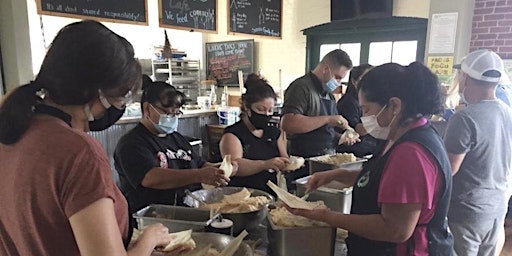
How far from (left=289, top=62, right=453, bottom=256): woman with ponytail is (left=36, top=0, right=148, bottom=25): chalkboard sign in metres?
3.05

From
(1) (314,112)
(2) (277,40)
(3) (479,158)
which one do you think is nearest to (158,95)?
(1) (314,112)

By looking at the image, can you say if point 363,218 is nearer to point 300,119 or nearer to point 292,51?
point 300,119

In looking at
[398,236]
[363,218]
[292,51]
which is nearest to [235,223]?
[363,218]

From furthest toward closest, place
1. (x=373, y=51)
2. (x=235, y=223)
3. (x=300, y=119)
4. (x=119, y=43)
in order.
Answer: (x=373, y=51)
(x=300, y=119)
(x=235, y=223)
(x=119, y=43)

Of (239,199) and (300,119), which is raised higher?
(300,119)

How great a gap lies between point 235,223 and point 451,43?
384cm

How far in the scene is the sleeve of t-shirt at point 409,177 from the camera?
3.83 ft

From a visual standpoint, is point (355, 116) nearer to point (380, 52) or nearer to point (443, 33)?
point (443, 33)

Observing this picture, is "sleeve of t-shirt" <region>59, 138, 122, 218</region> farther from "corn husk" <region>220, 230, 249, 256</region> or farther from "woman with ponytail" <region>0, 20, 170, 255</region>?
"corn husk" <region>220, 230, 249, 256</region>

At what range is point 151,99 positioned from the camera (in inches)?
76.7

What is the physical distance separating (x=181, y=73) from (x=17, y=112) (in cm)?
745

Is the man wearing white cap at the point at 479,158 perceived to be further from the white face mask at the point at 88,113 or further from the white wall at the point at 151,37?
the white wall at the point at 151,37

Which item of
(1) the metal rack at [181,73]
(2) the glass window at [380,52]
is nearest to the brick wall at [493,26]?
(2) the glass window at [380,52]

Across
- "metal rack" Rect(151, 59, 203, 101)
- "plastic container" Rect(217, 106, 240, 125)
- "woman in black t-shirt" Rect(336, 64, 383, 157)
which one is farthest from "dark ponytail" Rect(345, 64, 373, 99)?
"metal rack" Rect(151, 59, 203, 101)
